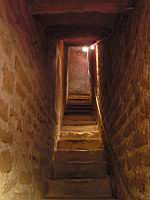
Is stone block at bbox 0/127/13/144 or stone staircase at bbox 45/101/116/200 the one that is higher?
stone block at bbox 0/127/13/144

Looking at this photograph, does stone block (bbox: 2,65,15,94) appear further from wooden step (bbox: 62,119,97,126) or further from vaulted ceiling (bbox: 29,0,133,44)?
wooden step (bbox: 62,119,97,126)

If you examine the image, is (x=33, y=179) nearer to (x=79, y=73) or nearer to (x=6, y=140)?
(x=6, y=140)

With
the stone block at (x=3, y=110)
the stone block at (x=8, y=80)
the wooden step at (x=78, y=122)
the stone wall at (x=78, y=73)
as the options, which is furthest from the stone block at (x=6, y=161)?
the stone wall at (x=78, y=73)

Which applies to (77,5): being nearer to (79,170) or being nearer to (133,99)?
(133,99)

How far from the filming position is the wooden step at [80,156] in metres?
4.44

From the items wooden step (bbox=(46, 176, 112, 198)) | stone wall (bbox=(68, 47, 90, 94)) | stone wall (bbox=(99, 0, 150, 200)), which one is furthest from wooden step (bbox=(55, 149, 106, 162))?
stone wall (bbox=(68, 47, 90, 94))

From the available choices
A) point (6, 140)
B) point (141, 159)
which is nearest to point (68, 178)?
point (141, 159)

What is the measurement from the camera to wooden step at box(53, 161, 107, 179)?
412 centimetres

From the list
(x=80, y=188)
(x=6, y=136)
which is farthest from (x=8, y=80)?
(x=80, y=188)

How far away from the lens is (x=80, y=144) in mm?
4828

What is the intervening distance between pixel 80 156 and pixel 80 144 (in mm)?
401

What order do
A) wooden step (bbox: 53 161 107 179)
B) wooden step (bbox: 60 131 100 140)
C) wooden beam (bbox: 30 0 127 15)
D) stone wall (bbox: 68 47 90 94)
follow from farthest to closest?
stone wall (bbox: 68 47 90 94) < wooden step (bbox: 60 131 100 140) < wooden step (bbox: 53 161 107 179) < wooden beam (bbox: 30 0 127 15)

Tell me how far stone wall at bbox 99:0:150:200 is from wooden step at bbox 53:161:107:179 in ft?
2.67

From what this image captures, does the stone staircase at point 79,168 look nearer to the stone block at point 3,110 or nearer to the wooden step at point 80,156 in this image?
the wooden step at point 80,156
